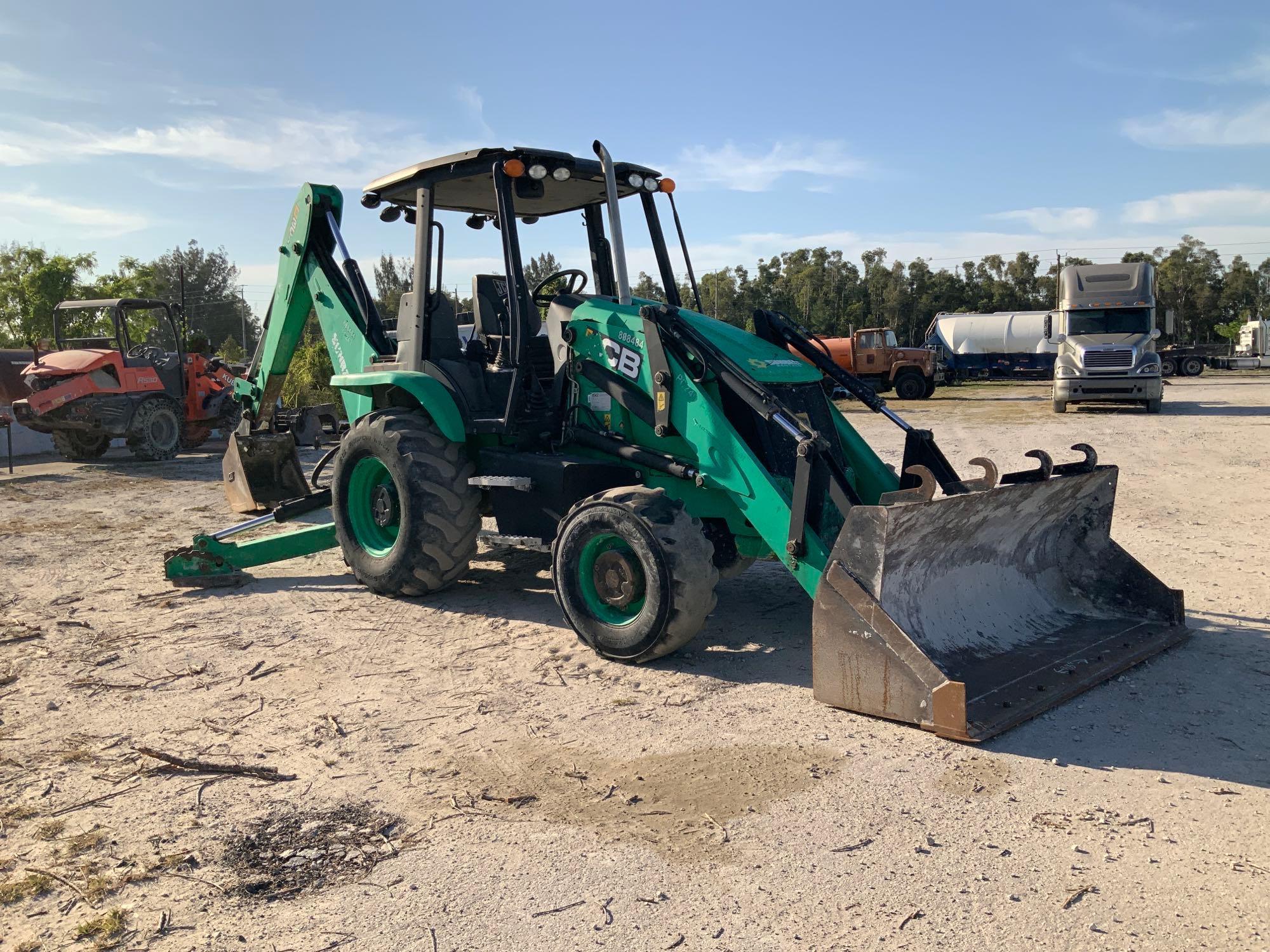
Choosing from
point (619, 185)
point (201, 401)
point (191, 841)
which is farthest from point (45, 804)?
point (201, 401)

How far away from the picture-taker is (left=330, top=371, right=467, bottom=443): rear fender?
660cm

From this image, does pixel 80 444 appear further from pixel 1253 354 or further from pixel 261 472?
pixel 1253 354

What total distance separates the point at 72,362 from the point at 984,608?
47.8 ft

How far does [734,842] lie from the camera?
352 cm

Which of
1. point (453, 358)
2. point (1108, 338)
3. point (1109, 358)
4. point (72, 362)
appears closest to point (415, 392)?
point (453, 358)

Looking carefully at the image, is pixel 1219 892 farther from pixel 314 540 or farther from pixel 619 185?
pixel 314 540

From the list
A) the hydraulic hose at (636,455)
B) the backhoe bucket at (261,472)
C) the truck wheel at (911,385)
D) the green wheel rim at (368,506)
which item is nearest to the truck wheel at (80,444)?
the backhoe bucket at (261,472)

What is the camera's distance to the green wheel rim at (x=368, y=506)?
282 inches

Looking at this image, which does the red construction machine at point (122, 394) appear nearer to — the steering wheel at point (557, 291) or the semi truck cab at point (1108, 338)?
the steering wheel at point (557, 291)

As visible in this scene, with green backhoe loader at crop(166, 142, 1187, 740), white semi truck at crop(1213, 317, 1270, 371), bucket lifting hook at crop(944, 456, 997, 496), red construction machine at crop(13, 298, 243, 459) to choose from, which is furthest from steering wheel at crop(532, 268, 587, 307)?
white semi truck at crop(1213, 317, 1270, 371)

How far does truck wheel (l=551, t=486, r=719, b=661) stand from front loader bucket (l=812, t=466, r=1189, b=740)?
2.29 feet

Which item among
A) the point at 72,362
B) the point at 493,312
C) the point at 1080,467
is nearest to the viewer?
the point at 1080,467

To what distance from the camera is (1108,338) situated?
69.8 ft

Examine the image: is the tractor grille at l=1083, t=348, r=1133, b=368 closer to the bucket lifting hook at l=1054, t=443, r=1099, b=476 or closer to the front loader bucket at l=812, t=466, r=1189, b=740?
the front loader bucket at l=812, t=466, r=1189, b=740
